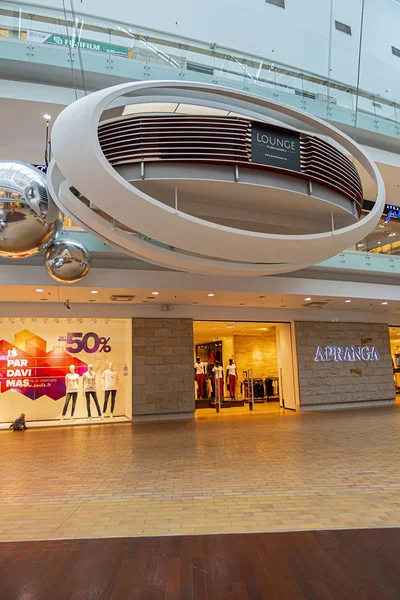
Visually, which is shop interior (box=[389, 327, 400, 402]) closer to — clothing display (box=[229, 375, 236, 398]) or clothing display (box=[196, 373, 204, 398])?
clothing display (box=[229, 375, 236, 398])

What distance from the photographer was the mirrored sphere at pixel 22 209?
3.46 m

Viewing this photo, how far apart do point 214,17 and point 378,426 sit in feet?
36.2

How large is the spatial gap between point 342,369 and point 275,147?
1082cm

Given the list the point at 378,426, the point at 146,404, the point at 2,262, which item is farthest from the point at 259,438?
the point at 2,262

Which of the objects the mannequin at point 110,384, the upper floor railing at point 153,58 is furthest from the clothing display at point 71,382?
Answer: the upper floor railing at point 153,58

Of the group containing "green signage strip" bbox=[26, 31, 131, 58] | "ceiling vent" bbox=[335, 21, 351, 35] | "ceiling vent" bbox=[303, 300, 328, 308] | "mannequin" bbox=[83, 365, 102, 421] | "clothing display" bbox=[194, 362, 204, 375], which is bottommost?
"mannequin" bbox=[83, 365, 102, 421]

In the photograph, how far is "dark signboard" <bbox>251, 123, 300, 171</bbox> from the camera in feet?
12.8

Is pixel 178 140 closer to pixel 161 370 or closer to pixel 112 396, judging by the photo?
pixel 161 370

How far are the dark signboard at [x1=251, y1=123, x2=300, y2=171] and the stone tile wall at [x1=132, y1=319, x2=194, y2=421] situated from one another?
7.92 metres

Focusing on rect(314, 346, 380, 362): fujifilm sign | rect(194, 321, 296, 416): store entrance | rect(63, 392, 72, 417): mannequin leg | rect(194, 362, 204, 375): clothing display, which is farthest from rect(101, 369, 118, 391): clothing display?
rect(314, 346, 380, 362): fujifilm sign

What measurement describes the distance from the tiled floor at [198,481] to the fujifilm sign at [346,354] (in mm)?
4374

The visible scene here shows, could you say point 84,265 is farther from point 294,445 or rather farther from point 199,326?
point 199,326

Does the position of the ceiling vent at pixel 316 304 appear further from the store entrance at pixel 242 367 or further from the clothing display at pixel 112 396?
the clothing display at pixel 112 396

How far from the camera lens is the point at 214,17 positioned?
34.4ft
